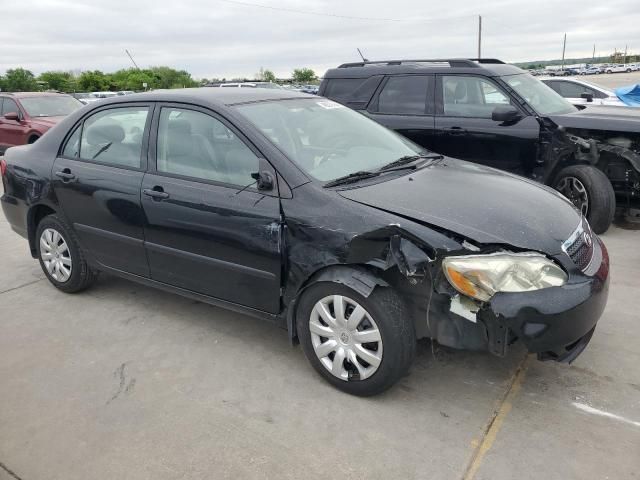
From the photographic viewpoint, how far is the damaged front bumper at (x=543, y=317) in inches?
103

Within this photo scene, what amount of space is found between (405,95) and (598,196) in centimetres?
249

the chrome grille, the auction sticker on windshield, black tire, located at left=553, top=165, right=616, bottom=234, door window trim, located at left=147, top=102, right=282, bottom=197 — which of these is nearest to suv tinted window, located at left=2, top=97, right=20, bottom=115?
door window trim, located at left=147, top=102, right=282, bottom=197

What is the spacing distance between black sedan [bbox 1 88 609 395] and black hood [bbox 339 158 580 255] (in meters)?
0.01

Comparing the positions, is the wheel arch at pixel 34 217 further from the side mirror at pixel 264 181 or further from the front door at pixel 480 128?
the front door at pixel 480 128

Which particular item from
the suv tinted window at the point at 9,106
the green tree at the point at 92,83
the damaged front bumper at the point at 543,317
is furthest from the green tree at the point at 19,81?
the damaged front bumper at the point at 543,317

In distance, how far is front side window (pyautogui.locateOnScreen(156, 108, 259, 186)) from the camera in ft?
11.0

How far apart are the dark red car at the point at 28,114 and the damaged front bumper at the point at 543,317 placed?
10381 mm

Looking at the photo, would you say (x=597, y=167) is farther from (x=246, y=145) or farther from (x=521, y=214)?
(x=246, y=145)

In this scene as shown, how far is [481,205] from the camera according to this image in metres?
3.02

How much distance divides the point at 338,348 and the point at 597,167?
4534 mm

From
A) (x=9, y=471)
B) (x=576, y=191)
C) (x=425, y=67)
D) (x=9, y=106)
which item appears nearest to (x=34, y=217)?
(x=9, y=471)

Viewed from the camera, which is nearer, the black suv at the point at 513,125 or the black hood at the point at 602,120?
the black hood at the point at 602,120

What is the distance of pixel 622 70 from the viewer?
66000mm

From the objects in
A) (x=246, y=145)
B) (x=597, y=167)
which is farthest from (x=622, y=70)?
(x=246, y=145)
